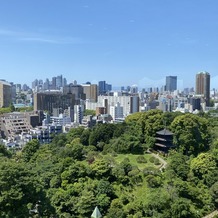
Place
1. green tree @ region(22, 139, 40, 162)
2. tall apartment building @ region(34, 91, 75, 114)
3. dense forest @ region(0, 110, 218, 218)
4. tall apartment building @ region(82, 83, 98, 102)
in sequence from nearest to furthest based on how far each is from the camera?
1. dense forest @ region(0, 110, 218, 218)
2. green tree @ region(22, 139, 40, 162)
3. tall apartment building @ region(34, 91, 75, 114)
4. tall apartment building @ region(82, 83, 98, 102)

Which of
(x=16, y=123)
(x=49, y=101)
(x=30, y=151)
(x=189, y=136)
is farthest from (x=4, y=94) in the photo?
(x=189, y=136)

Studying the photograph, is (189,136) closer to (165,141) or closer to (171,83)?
(165,141)

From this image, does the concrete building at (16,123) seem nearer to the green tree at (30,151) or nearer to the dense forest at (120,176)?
the green tree at (30,151)

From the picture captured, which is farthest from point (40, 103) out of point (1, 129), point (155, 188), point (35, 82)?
point (35, 82)

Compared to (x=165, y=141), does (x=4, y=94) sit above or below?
above

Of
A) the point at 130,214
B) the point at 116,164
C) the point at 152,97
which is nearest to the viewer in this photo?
the point at 130,214

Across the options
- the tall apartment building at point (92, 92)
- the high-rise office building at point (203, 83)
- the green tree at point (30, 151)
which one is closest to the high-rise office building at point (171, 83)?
the high-rise office building at point (203, 83)

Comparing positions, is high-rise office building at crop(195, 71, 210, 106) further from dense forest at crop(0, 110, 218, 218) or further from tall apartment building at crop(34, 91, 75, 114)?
dense forest at crop(0, 110, 218, 218)

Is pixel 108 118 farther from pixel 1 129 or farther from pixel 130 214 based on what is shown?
pixel 130 214

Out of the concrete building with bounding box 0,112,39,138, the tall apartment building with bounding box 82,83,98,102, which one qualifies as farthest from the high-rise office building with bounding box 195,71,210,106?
the concrete building with bounding box 0,112,39,138
